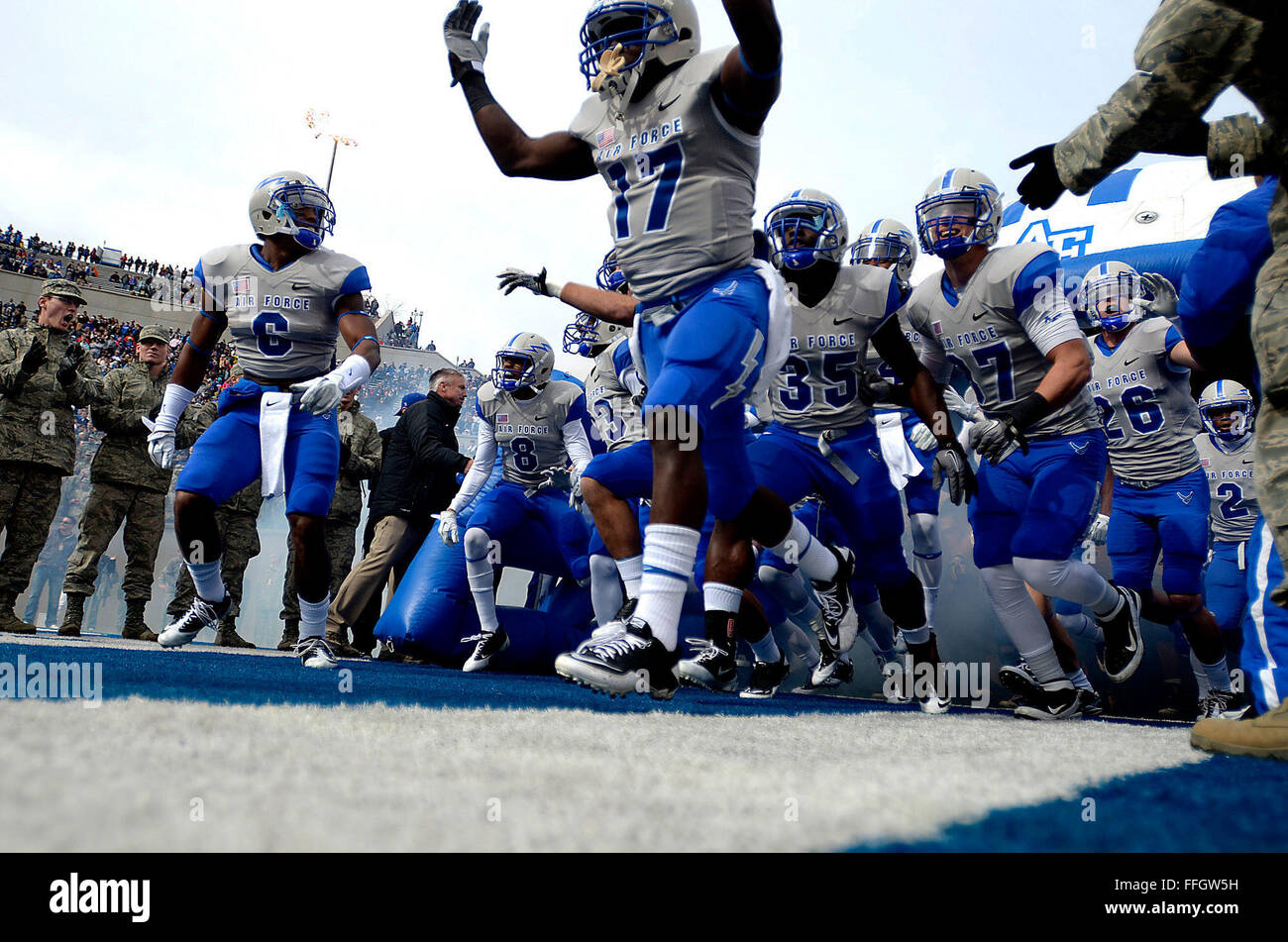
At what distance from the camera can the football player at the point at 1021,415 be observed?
2.91 meters

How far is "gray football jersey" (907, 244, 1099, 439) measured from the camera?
119 inches

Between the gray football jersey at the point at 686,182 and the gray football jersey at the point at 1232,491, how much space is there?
3986 mm

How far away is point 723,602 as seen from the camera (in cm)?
265

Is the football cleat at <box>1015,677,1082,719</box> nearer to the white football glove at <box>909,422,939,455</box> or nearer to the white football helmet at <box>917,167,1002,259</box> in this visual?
the white football glove at <box>909,422,939,455</box>

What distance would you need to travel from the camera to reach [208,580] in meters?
3.55

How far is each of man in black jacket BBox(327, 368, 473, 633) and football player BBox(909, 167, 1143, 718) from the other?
3.79m

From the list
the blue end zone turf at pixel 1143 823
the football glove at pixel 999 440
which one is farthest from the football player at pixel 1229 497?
the blue end zone turf at pixel 1143 823

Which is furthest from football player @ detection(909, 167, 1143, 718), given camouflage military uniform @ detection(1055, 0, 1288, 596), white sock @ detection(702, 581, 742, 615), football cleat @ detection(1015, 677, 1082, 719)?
camouflage military uniform @ detection(1055, 0, 1288, 596)

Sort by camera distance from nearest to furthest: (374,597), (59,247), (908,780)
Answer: (908,780)
(374,597)
(59,247)

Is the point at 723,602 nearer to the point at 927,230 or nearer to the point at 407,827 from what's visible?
the point at 927,230

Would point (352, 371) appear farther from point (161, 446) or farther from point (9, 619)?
point (9, 619)
